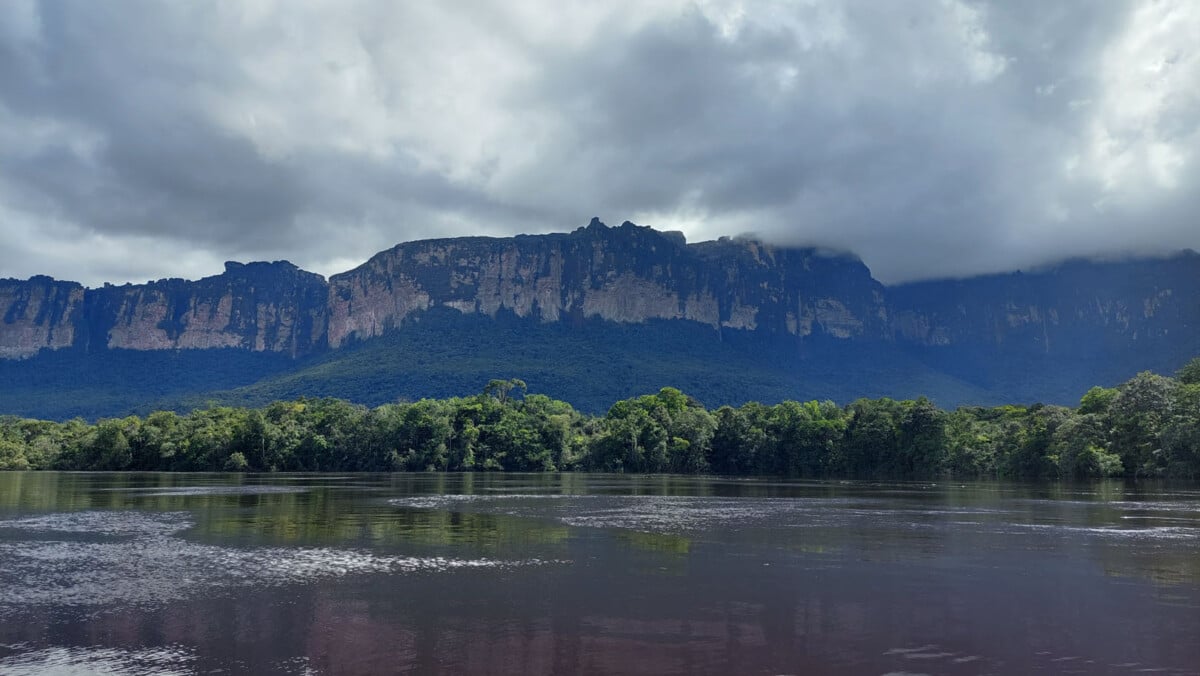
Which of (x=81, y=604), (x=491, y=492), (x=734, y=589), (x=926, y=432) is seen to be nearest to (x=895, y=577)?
(x=734, y=589)

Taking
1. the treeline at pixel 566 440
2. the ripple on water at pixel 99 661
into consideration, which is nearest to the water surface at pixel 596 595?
the ripple on water at pixel 99 661

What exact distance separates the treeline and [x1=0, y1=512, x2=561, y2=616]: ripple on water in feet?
313

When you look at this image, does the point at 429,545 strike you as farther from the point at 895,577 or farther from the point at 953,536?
the point at 953,536

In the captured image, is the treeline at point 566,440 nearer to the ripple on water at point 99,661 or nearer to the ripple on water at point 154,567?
the ripple on water at point 154,567

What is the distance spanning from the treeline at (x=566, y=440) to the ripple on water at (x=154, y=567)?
95525mm

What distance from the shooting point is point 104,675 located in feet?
44.2

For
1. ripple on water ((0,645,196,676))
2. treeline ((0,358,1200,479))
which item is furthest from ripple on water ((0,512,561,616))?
treeline ((0,358,1200,479))

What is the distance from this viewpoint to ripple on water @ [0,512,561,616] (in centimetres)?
2078

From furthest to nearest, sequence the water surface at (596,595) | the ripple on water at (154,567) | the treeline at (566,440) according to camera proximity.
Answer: the treeline at (566,440)
the ripple on water at (154,567)
the water surface at (596,595)

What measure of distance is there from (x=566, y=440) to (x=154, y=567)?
115904 millimetres

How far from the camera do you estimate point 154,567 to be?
2475 centimetres

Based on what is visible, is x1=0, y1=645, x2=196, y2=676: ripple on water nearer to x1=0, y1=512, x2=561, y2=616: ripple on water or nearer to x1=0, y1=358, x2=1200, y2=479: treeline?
x1=0, y1=512, x2=561, y2=616: ripple on water

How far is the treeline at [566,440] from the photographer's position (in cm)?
11188

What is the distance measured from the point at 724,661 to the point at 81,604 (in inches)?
616
